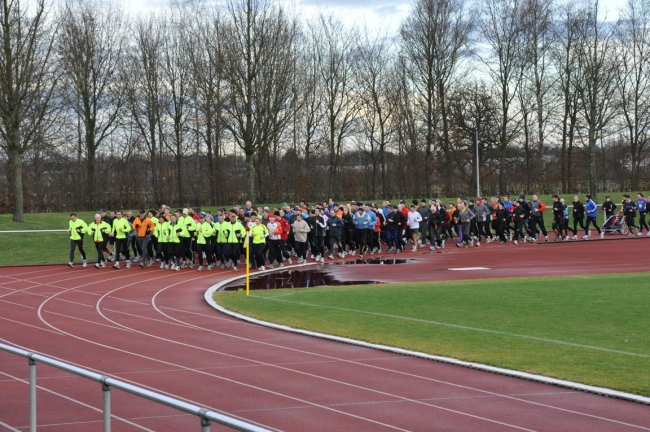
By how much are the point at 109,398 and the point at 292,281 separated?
1780 centimetres

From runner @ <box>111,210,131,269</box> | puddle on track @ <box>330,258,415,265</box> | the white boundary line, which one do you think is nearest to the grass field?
runner @ <box>111,210,131,269</box>

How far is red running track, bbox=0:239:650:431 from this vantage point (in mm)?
7762

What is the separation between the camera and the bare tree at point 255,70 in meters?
44.4

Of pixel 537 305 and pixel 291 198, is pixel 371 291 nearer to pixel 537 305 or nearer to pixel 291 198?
pixel 537 305

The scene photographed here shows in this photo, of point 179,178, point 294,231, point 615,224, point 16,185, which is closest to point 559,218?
point 615,224

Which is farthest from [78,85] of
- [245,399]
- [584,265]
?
[245,399]

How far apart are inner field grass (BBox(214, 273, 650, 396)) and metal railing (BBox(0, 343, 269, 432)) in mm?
6325

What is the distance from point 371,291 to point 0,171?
154ft

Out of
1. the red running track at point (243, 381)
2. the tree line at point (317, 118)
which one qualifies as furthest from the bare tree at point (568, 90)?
the red running track at point (243, 381)

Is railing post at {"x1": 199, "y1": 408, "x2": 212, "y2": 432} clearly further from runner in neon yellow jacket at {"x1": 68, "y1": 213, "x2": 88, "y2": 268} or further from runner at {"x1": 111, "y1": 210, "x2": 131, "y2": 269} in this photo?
runner in neon yellow jacket at {"x1": 68, "y1": 213, "x2": 88, "y2": 268}

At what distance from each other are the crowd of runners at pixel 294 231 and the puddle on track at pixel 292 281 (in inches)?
49.3

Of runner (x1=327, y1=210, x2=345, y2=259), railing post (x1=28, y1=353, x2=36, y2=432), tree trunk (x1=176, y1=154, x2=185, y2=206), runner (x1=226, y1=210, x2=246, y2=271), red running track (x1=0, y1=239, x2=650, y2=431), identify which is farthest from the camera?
tree trunk (x1=176, y1=154, x2=185, y2=206)

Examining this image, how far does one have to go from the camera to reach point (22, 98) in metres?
37.3

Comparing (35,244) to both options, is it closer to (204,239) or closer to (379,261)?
(204,239)
